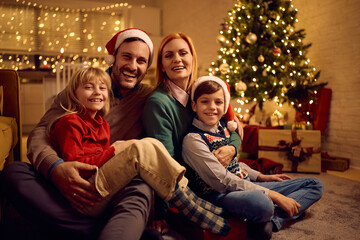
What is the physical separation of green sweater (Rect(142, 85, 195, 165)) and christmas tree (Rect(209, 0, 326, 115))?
5.57 ft

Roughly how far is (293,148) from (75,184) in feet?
6.74

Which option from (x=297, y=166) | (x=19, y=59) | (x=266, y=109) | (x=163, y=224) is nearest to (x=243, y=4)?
(x=266, y=109)

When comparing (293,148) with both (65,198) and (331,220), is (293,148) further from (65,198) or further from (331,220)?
(65,198)

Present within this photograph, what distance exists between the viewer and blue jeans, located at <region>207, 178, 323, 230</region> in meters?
1.28

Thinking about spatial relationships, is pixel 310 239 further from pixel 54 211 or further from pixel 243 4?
pixel 243 4

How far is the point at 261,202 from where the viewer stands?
4.18ft

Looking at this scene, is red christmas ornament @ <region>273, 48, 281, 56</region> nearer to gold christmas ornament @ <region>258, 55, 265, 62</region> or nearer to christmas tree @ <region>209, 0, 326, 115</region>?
christmas tree @ <region>209, 0, 326, 115</region>

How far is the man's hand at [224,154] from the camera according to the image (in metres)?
1.43

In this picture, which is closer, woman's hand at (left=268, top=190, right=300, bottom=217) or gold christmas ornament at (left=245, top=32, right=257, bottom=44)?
woman's hand at (left=268, top=190, right=300, bottom=217)

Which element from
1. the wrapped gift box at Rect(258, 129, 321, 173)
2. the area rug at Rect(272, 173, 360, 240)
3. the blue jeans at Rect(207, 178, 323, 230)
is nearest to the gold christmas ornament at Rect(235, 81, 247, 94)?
the wrapped gift box at Rect(258, 129, 321, 173)

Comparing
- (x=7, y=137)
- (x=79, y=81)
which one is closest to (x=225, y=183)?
(x=79, y=81)

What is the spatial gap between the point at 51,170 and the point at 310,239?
1161mm

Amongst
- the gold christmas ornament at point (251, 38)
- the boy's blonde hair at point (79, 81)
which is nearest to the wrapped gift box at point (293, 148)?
the gold christmas ornament at point (251, 38)

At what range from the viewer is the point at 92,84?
1.39 meters
